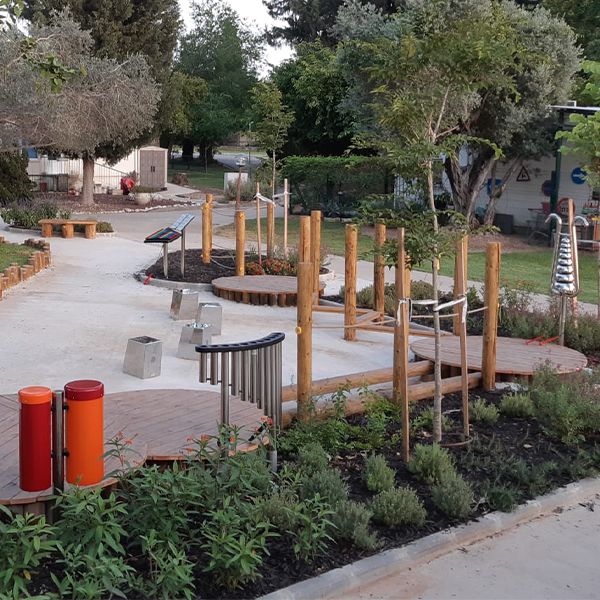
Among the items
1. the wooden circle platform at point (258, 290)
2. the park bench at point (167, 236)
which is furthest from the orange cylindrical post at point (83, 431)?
the park bench at point (167, 236)

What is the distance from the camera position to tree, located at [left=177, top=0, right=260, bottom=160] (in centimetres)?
5547

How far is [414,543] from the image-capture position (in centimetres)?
530

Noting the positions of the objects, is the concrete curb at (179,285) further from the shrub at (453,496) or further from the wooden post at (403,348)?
the shrub at (453,496)

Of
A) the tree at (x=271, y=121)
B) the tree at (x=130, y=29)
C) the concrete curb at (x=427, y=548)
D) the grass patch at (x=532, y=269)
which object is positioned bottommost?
the concrete curb at (x=427, y=548)

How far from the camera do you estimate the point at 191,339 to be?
995cm

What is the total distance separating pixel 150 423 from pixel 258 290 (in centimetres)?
702

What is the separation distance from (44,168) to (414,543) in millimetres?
33007

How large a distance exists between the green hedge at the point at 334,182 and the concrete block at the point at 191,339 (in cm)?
1706

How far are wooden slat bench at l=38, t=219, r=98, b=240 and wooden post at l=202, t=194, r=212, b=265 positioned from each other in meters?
5.84

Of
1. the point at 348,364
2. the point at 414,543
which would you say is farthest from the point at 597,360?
the point at 414,543

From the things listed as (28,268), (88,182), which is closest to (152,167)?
(88,182)

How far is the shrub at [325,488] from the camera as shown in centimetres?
552

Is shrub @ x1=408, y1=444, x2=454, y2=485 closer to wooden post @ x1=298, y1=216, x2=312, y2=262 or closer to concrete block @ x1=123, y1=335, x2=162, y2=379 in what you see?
concrete block @ x1=123, y1=335, x2=162, y2=379

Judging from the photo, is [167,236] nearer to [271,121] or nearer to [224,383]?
[271,121]
